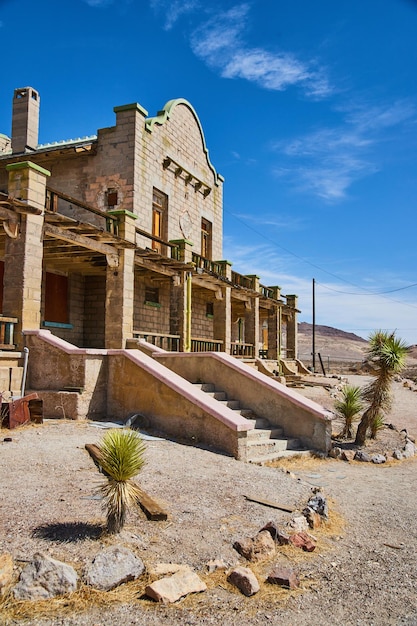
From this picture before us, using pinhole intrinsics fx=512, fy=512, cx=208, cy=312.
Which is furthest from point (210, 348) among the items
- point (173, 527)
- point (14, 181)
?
point (173, 527)

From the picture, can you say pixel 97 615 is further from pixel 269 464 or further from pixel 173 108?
pixel 173 108

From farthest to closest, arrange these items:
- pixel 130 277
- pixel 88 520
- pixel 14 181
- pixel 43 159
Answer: pixel 43 159 < pixel 130 277 < pixel 14 181 < pixel 88 520

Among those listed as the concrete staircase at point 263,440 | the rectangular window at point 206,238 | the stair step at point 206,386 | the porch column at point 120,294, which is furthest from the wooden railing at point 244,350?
the concrete staircase at point 263,440

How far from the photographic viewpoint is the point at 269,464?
863 cm

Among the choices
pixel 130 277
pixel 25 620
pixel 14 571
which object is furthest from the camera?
pixel 130 277

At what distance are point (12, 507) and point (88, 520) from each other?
80cm

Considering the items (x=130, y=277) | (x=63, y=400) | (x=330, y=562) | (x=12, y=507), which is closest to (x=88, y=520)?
(x=12, y=507)

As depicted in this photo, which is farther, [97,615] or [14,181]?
[14,181]

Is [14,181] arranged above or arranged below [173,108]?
below

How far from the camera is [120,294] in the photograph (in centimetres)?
1354

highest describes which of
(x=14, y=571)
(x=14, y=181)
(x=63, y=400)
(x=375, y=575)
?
(x=14, y=181)

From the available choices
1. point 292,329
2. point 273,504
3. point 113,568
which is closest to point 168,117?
point 292,329

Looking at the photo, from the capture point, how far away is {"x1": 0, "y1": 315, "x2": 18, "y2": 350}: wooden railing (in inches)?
394

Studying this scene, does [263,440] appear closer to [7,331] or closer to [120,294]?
[7,331]
